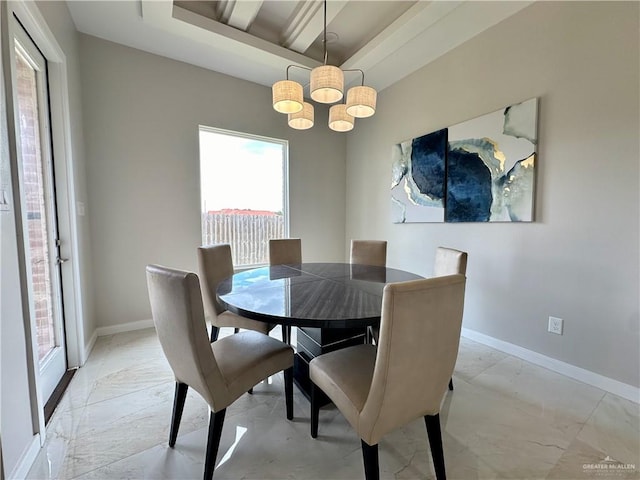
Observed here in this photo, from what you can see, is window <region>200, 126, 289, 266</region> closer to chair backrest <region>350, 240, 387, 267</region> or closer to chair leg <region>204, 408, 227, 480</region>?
chair backrest <region>350, 240, 387, 267</region>

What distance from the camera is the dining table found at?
1.18m

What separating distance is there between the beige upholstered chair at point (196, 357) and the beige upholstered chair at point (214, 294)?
1.86ft

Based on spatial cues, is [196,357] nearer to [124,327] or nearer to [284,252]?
[284,252]

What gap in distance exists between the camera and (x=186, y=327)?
1.09 m

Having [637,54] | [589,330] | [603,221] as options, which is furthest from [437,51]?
[589,330]

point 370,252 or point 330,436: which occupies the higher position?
point 370,252

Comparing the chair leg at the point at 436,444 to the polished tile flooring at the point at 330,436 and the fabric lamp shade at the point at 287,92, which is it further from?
the fabric lamp shade at the point at 287,92

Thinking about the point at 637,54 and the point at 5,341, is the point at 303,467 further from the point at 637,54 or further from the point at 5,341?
the point at 637,54

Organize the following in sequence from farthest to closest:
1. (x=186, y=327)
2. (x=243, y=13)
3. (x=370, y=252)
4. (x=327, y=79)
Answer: (x=370, y=252), (x=243, y=13), (x=327, y=79), (x=186, y=327)

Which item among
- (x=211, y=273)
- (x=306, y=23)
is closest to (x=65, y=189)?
(x=211, y=273)

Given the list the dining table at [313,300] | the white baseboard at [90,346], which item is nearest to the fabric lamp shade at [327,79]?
the dining table at [313,300]

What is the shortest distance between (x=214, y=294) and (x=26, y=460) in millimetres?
1150

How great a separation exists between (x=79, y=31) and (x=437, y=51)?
3.35m

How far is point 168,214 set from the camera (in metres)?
2.99
